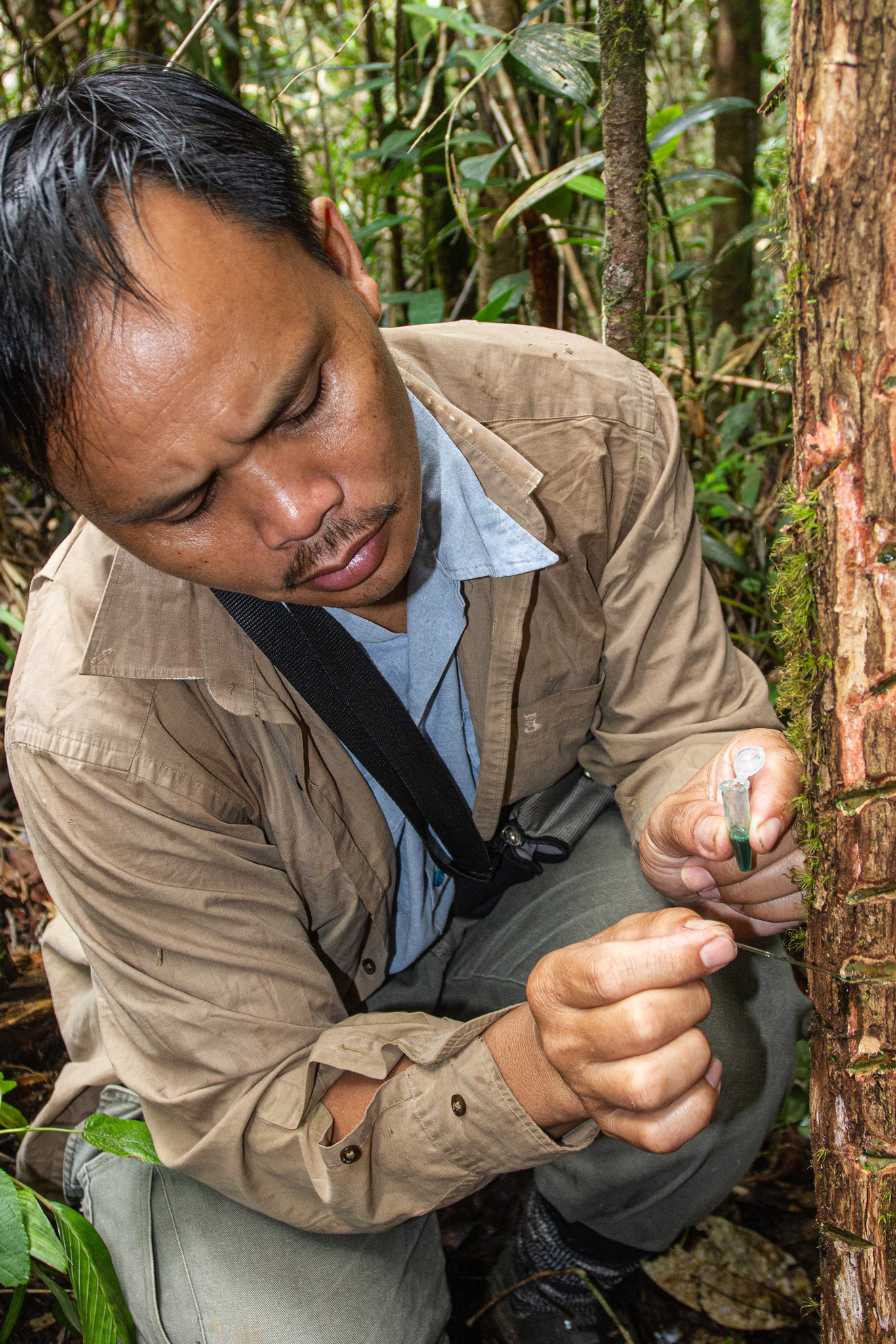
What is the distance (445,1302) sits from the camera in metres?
1.60

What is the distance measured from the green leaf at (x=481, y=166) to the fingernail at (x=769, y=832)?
6.02 ft

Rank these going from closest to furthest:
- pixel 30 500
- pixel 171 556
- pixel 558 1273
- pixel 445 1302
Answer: pixel 171 556 → pixel 445 1302 → pixel 558 1273 → pixel 30 500

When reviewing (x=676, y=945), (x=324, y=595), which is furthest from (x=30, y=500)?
(x=676, y=945)

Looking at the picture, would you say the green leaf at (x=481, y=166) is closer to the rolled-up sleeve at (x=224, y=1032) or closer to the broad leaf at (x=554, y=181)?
the broad leaf at (x=554, y=181)

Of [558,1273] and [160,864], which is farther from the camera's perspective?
[558,1273]

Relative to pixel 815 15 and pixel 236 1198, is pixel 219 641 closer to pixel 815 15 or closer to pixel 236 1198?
pixel 236 1198

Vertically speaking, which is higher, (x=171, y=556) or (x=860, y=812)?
(x=171, y=556)

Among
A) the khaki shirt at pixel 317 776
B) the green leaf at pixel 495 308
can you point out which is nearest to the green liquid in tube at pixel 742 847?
the khaki shirt at pixel 317 776

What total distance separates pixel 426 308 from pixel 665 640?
5.29 feet

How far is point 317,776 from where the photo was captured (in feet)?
5.11

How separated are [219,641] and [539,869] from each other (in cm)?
78

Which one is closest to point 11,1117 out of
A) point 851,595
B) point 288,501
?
point 288,501

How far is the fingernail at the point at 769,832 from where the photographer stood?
1117 millimetres

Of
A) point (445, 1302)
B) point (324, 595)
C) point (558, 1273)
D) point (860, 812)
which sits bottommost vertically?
point (558, 1273)
